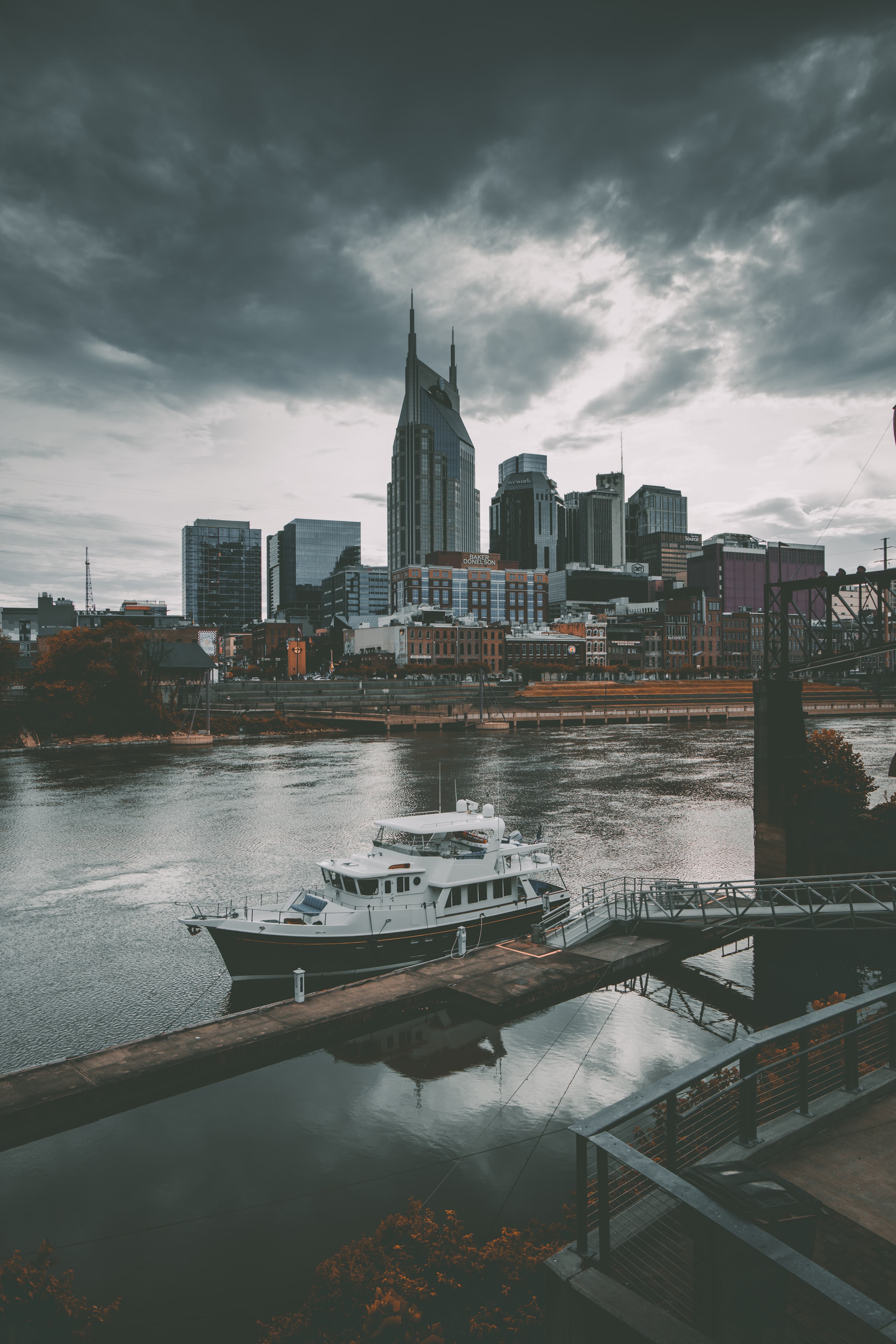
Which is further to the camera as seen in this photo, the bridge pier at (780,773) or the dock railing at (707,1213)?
the bridge pier at (780,773)

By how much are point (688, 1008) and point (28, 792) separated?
223 ft

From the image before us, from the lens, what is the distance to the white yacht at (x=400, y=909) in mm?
28297

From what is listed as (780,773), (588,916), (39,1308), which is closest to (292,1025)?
(39,1308)

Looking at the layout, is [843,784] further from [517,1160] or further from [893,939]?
[517,1160]

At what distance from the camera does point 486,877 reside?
3219cm

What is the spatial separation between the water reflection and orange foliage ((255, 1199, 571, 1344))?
372 inches

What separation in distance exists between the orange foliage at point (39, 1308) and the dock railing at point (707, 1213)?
23.7 ft

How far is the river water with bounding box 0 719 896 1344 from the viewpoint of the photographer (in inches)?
625

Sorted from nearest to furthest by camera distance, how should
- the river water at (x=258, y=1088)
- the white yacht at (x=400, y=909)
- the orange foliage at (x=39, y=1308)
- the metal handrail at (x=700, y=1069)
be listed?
the metal handrail at (x=700, y=1069) < the orange foliage at (x=39, y=1308) < the river water at (x=258, y=1088) < the white yacht at (x=400, y=909)

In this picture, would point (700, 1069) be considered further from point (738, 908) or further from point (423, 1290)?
point (738, 908)

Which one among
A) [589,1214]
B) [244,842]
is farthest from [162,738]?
[589,1214]

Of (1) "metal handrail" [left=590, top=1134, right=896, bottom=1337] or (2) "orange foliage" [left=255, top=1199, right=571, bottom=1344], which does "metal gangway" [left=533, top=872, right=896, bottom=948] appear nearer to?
(2) "orange foliage" [left=255, top=1199, right=571, bottom=1344]

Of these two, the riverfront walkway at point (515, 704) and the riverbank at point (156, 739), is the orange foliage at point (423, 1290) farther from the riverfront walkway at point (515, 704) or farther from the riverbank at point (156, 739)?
the riverfront walkway at point (515, 704)

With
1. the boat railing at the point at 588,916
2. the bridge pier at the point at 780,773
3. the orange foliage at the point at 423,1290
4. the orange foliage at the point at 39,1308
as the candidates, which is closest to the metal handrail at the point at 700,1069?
the orange foliage at the point at 423,1290
